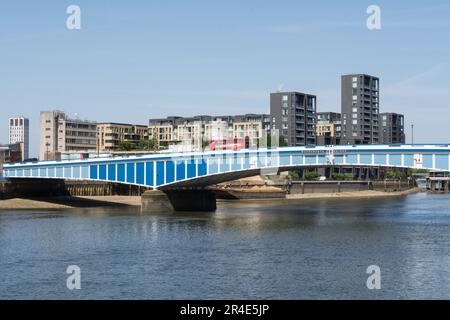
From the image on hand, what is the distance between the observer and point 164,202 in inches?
4299

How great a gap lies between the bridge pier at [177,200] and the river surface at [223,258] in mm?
16643

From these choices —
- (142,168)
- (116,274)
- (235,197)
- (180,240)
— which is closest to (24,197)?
(142,168)

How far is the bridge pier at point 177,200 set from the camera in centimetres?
10812

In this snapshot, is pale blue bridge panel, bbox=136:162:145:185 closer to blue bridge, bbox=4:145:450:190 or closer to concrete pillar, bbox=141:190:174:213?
blue bridge, bbox=4:145:450:190

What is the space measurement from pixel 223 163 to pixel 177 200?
14.2 m

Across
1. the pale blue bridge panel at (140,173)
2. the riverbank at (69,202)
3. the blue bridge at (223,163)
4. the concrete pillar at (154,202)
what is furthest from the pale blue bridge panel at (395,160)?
the riverbank at (69,202)

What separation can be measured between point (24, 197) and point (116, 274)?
281 ft

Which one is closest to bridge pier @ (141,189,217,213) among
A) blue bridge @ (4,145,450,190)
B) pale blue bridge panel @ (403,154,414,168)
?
blue bridge @ (4,145,450,190)

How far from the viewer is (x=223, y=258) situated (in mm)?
57125

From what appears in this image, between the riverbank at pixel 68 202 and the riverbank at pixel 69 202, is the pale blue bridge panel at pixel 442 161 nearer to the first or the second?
the riverbank at pixel 69 202

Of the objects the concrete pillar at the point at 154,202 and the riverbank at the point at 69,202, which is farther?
the riverbank at the point at 69,202

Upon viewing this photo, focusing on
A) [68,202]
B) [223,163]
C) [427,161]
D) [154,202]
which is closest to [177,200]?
[154,202]

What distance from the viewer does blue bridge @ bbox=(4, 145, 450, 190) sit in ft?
290

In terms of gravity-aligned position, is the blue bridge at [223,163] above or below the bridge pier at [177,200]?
above
